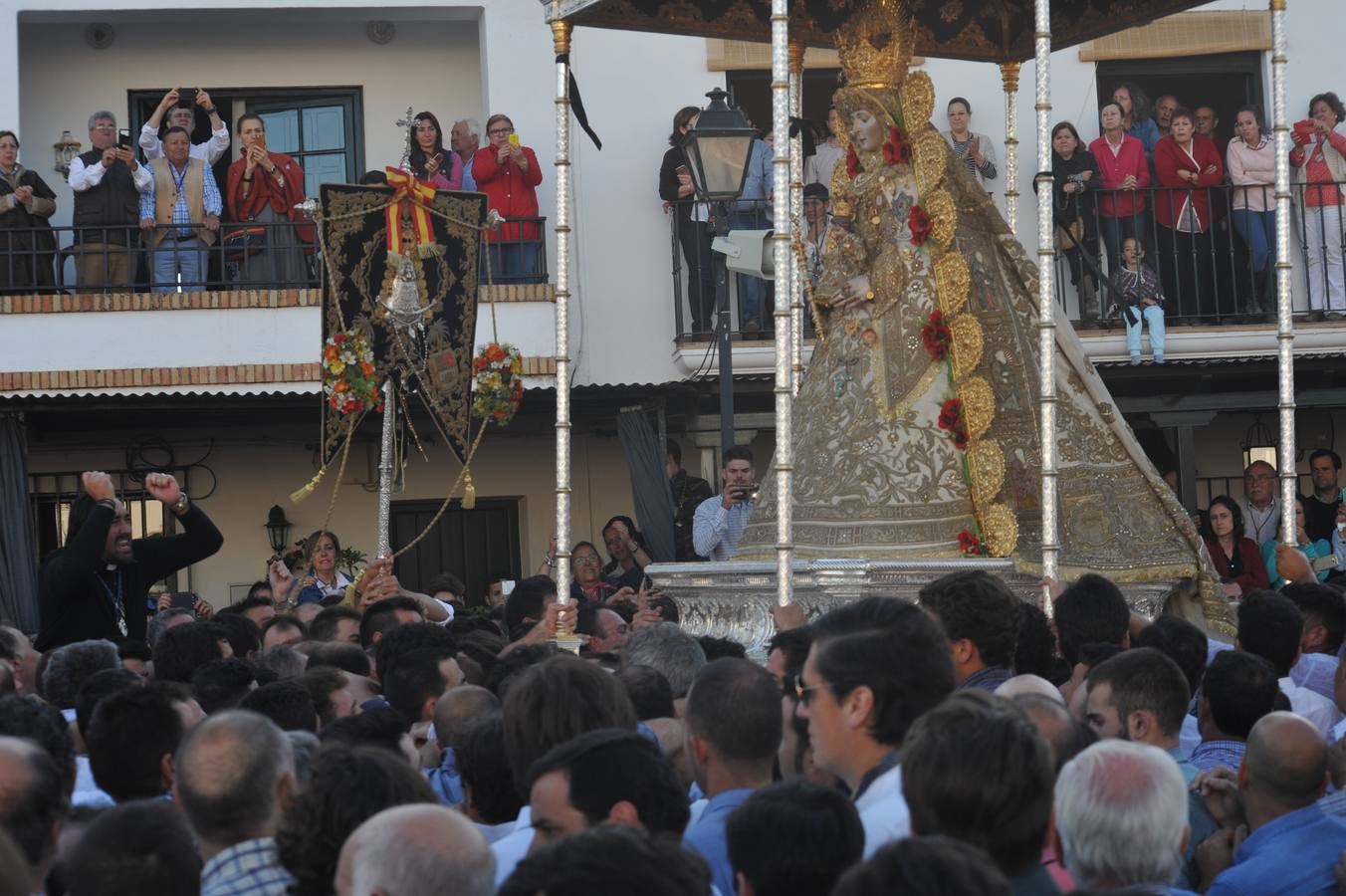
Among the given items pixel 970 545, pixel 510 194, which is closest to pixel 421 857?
pixel 970 545

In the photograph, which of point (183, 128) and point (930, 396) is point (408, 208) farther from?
point (183, 128)

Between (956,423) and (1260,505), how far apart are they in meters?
4.38

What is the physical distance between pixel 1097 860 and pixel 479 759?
1757mm

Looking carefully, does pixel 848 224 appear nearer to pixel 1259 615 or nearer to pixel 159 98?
pixel 1259 615

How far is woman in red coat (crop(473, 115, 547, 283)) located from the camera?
51.6 ft

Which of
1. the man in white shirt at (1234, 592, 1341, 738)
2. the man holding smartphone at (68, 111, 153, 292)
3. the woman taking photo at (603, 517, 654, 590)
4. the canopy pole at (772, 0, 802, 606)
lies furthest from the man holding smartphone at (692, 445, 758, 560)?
the man holding smartphone at (68, 111, 153, 292)

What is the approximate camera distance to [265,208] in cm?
1619

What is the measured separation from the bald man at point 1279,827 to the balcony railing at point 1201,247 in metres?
11.6

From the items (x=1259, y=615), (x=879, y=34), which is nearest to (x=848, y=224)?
(x=879, y=34)

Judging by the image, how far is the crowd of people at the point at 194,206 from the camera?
51.4 feet

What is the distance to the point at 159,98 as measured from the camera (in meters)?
17.6

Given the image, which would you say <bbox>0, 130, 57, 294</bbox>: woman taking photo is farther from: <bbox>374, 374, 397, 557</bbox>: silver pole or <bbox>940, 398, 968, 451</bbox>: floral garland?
<bbox>940, 398, 968, 451</bbox>: floral garland

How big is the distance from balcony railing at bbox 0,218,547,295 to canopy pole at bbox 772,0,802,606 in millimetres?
7540

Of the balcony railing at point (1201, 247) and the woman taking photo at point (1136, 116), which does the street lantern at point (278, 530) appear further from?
the woman taking photo at point (1136, 116)
